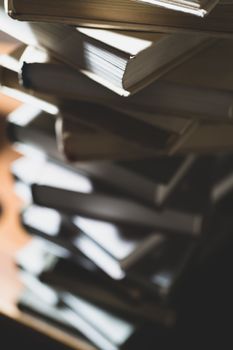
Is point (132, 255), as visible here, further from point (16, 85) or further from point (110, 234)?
point (16, 85)

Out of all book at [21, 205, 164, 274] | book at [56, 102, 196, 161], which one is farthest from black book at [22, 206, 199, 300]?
book at [56, 102, 196, 161]

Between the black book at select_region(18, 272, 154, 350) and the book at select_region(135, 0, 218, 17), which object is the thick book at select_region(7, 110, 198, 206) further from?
the book at select_region(135, 0, 218, 17)

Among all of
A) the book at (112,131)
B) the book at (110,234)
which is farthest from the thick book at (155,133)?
the book at (110,234)

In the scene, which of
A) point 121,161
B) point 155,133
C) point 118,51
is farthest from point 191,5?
point 121,161

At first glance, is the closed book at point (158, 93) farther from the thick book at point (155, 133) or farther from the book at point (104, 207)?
the book at point (104, 207)

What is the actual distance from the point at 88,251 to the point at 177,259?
0.11 metres

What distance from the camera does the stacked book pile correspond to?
519 millimetres

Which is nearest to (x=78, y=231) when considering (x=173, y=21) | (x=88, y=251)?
(x=88, y=251)

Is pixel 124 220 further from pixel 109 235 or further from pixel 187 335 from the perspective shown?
pixel 187 335

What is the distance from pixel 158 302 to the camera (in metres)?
0.75

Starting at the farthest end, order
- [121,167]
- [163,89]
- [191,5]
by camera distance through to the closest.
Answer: [121,167], [163,89], [191,5]

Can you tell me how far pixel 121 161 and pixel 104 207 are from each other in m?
0.06

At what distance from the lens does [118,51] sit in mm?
507

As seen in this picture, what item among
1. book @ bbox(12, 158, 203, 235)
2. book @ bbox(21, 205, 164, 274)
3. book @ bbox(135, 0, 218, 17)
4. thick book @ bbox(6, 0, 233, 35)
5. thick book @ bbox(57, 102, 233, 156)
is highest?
book @ bbox(135, 0, 218, 17)
